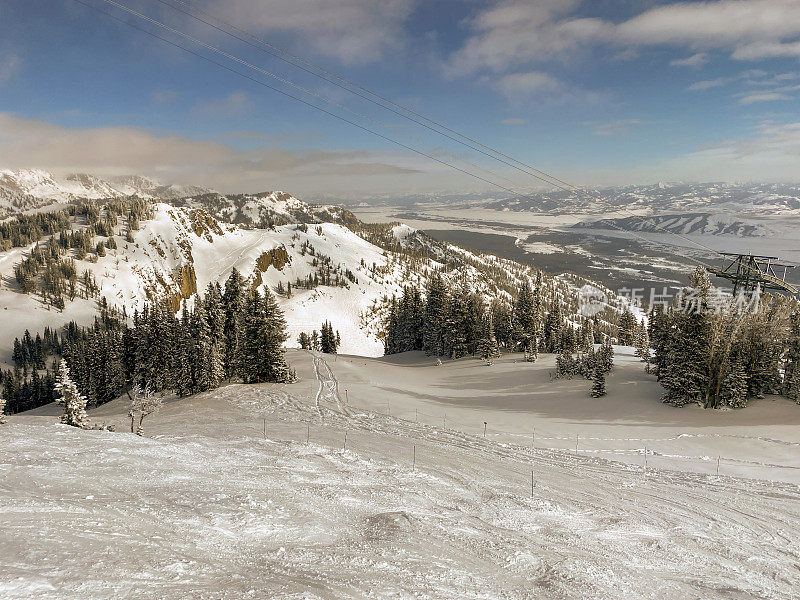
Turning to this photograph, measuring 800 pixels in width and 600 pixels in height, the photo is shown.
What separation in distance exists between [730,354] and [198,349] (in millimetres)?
51102

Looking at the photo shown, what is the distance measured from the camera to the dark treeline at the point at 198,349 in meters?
43.8

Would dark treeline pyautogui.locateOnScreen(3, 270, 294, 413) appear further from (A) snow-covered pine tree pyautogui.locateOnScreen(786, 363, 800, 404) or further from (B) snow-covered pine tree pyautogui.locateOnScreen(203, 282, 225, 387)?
(A) snow-covered pine tree pyautogui.locateOnScreen(786, 363, 800, 404)

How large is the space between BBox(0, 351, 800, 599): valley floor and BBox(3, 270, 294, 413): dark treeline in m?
13.8

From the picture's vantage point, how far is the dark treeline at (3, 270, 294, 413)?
43.8 m

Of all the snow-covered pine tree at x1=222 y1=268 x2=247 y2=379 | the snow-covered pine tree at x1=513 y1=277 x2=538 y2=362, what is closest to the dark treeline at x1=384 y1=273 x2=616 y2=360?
the snow-covered pine tree at x1=513 y1=277 x2=538 y2=362

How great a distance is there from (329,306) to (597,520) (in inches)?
7460

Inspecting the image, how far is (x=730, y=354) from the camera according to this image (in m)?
33.3

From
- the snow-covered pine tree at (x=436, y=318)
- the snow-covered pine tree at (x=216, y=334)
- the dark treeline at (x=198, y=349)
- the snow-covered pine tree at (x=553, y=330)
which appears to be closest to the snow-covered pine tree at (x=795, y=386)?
the snow-covered pine tree at (x=553, y=330)

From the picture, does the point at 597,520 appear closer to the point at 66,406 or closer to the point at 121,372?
the point at 66,406

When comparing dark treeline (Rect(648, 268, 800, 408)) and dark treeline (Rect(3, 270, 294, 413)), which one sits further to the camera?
dark treeline (Rect(3, 270, 294, 413))

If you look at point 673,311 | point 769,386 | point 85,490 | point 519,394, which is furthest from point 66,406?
point 769,386

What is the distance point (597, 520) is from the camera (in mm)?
14961

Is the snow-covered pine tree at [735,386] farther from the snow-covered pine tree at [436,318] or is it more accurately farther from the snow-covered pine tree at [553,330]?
the snow-covered pine tree at [436,318]

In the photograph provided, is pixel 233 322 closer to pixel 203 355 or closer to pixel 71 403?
pixel 203 355
